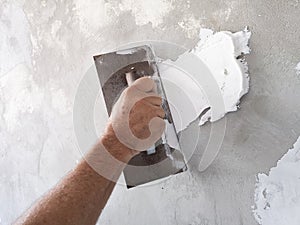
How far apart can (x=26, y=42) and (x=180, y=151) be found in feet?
3.20

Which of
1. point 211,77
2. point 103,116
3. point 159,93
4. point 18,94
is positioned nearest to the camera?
point 211,77

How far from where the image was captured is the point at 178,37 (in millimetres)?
1332

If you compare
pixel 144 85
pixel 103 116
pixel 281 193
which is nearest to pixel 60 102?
pixel 103 116

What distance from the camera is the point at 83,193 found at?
103 cm

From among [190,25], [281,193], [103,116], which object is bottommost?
[281,193]

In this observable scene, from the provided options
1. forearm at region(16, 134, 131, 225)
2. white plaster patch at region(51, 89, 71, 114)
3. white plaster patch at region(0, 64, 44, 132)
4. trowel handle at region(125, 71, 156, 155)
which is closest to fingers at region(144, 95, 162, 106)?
forearm at region(16, 134, 131, 225)

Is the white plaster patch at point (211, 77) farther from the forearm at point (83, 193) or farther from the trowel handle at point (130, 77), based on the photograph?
the forearm at point (83, 193)

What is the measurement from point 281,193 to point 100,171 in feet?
1.48

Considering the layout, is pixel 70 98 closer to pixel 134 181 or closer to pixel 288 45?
pixel 134 181

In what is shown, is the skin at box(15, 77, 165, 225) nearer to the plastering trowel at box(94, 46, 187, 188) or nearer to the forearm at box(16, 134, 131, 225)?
the forearm at box(16, 134, 131, 225)

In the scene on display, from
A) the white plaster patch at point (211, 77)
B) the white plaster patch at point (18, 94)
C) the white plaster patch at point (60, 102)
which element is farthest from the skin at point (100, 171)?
the white plaster patch at point (18, 94)

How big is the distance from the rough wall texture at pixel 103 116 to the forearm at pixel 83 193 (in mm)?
330

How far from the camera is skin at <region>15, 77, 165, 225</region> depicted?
3.33 ft

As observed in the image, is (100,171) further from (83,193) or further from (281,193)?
(281,193)
